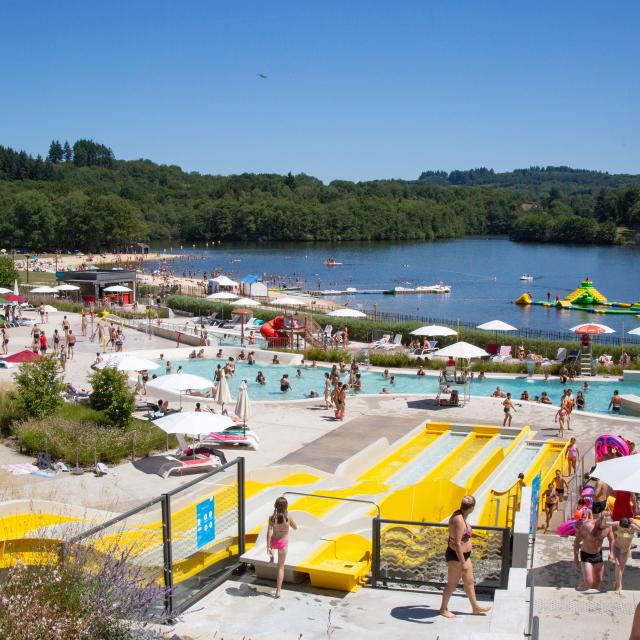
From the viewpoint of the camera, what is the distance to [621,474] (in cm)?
1052

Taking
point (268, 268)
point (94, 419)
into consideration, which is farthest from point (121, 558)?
point (268, 268)

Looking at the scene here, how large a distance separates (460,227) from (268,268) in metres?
94.2

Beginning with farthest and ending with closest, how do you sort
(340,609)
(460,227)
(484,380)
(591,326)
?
(460,227)
(591,326)
(484,380)
(340,609)

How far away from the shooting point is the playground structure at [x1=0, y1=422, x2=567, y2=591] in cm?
826

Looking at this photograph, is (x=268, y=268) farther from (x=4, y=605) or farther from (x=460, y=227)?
(x=4, y=605)

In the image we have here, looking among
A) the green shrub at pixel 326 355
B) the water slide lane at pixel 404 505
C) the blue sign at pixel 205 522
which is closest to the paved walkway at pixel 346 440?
the water slide lane at pixel 404 505

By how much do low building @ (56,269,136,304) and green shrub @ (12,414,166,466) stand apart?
3153 cm

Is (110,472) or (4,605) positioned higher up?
(4,605)

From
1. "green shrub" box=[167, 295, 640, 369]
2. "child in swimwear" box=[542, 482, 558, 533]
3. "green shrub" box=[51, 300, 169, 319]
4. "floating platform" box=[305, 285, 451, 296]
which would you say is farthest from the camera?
"floating platform" box=[305, 285, 451, 296]

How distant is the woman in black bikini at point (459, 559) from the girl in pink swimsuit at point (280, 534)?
175 centimetres

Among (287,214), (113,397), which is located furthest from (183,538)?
(287,214)

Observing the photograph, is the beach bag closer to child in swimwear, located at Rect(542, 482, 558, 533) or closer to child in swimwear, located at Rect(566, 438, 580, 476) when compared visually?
child in swimwear, located at Rect(542, 482, 558, 533)

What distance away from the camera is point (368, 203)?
175 metres

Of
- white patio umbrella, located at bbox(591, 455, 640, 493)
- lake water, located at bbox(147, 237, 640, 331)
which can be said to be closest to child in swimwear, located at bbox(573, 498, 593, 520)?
white patio umbrella, located at bbox(591, 455, 640, 493)
